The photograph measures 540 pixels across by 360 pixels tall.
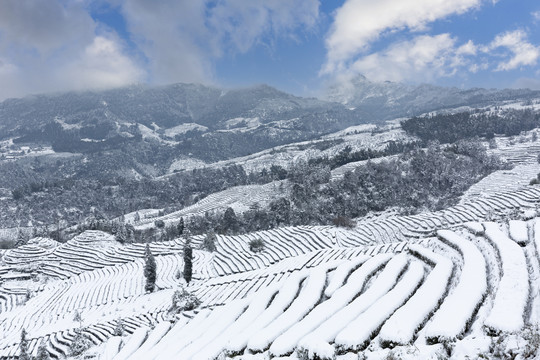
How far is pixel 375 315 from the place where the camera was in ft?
43.8

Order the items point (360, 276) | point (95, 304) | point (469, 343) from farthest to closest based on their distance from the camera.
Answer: point (95, 304), point (360, 276), point (469, 343)

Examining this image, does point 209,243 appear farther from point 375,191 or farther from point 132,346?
point 375,191

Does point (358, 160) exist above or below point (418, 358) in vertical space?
below

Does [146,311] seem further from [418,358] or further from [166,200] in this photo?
[166,200]

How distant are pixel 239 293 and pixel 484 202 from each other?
50088 millimetres

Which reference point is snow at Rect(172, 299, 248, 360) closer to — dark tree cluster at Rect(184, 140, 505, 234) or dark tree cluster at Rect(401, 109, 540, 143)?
dark tree cluster at Rect(184, 140, 505, 234)

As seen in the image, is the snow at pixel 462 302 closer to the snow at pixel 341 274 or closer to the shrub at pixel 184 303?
the snow at pixel 341 274

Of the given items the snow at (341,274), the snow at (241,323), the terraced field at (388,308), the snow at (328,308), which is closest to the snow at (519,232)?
the terraced field at (388,308)

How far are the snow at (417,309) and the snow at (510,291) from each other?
2111mm

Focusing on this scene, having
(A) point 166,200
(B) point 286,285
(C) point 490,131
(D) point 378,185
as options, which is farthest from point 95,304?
(C) point 490,131

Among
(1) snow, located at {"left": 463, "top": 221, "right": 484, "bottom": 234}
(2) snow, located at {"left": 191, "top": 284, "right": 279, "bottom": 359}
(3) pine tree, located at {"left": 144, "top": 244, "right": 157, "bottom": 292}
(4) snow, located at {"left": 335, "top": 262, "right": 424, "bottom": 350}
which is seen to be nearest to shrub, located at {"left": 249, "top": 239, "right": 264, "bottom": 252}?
(3) pine tree, located at {"left": 144, "top": 244, "right": 157, "bottom": 292}

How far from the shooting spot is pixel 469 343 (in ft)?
30.1

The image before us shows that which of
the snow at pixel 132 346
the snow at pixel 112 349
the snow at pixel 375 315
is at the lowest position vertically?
the snow at pixel 112 349

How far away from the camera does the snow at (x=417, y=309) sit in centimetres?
1163
